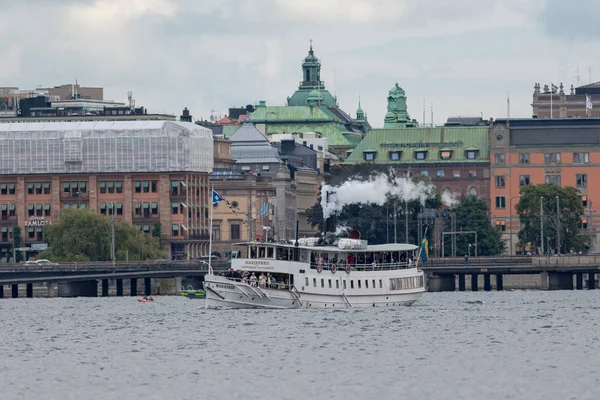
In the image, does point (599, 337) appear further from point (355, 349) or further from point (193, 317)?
point (193, 317)

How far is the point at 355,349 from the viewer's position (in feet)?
435

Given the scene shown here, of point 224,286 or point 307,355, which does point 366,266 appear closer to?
point 224,286

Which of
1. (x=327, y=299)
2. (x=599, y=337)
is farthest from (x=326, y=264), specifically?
(x=599, y=337)

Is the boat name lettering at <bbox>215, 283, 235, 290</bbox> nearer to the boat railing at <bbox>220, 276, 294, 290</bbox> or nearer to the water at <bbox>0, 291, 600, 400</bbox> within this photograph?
the boat railing at <bbox>220, 276, 294, 290</bbox>

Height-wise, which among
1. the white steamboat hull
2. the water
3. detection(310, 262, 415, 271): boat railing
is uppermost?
detection(310, 262, 415, 271): boat railing

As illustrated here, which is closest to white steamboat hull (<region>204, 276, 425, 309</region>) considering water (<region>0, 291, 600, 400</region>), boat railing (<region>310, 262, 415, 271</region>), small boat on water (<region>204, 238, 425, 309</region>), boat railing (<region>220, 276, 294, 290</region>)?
small boat on water (<region>204, 238, 425, 309</region>)

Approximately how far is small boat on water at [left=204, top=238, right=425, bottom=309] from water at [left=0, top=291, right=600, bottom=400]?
6.51ft

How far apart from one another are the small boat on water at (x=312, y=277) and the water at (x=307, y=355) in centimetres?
198

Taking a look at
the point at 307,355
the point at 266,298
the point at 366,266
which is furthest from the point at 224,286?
the point at 307,355

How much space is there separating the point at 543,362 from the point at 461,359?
4.68m

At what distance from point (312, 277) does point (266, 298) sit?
13.0 feet

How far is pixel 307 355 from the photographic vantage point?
128750mm

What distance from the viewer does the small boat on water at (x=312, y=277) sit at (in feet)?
565

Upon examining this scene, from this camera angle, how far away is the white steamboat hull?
564 feet
